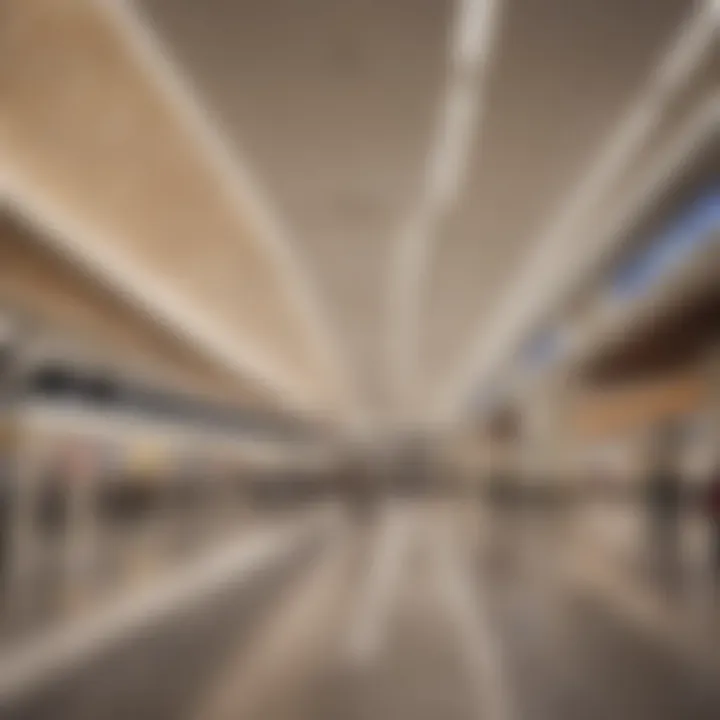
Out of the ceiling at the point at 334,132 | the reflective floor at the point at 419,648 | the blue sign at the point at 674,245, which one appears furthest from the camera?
the blue sign at the point at 674,245

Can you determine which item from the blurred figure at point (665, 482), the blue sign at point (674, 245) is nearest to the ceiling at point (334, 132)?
the blue sign at point (674, 245)

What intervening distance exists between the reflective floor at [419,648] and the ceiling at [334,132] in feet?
12.2

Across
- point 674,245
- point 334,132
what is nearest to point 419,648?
point 334,132

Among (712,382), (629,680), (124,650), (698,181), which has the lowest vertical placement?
(629,680)

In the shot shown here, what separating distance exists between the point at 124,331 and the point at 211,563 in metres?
6.84

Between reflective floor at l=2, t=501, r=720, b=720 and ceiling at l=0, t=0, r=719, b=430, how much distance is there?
12.2ft

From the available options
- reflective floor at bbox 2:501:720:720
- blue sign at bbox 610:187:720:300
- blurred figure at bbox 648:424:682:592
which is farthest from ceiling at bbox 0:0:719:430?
blurred figure at bbox 648:424:682:592

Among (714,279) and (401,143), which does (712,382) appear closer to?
(714,279)

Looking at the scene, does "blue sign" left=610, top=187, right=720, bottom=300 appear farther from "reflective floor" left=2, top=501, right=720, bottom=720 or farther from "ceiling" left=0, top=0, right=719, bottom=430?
"reflective floor" left=2, top=501, right=720, bottom=720

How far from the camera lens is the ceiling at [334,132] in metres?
6.37

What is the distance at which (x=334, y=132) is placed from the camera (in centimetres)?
837

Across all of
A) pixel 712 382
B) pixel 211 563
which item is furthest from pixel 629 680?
pixel 712 382

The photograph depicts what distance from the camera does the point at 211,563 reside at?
35.0ft

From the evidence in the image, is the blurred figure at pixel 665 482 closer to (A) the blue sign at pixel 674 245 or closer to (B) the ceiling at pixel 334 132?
(A) the blue sign at pixel 674 245
